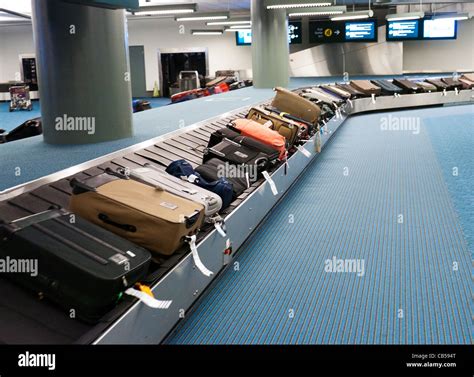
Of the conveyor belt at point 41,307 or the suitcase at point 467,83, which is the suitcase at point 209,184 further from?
the suitcase at point 467,83

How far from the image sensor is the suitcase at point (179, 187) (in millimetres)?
3656

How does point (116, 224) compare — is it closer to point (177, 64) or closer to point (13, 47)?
point (177, 64)

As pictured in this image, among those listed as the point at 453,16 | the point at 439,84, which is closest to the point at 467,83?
the point at 439,84

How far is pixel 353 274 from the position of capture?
3.92m

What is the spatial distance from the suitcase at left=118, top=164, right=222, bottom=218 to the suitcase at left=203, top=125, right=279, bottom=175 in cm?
121

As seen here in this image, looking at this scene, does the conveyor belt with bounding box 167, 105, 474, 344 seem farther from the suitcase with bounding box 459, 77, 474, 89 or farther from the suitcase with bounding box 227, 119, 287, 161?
the suitcase with bounding box 459, 77, 474, 89

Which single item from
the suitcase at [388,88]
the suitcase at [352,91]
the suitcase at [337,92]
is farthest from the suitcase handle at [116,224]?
the suitcase at [388,88]

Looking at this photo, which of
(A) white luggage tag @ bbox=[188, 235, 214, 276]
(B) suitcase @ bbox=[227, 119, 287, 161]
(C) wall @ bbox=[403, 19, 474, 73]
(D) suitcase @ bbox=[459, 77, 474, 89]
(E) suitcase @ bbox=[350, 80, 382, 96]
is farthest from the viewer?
(C) wall @ bbox=[403, 19, 474, 73]

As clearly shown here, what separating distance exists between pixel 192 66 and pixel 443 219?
22.5 m

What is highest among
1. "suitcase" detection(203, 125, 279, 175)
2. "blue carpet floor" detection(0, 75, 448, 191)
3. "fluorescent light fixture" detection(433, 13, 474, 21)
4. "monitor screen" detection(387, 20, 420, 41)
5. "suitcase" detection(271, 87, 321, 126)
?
"fluorescent light fixture" detection(433, 13, 474, 21)

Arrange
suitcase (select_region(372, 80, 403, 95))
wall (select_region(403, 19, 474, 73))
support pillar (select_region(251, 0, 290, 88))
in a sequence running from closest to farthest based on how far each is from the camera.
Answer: support pillar (select_region(251, 0, 290, 88))
suitcase (select_region(372, 80, 403, 95))
wall (select_region(403, 19, 474, 73))

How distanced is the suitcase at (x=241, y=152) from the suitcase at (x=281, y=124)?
1.12 meters

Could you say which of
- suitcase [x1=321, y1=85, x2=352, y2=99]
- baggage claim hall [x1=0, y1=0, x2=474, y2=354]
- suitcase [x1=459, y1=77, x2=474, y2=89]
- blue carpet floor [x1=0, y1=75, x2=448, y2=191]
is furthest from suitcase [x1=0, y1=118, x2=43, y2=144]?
suitcase [x1=459, y1=77, x2=474, y2=89]

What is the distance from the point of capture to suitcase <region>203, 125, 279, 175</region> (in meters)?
5.26
